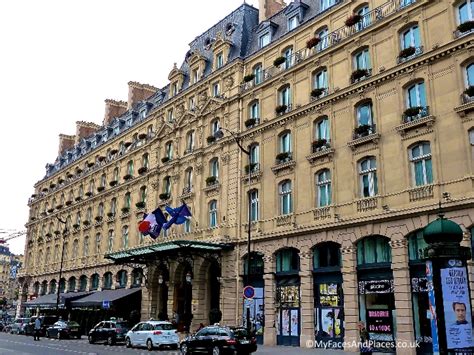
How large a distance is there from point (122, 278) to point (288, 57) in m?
27.0

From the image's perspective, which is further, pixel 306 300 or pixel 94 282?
pixel 94 282

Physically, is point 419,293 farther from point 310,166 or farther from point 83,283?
point 83,283

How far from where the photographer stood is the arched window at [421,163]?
2481 cm

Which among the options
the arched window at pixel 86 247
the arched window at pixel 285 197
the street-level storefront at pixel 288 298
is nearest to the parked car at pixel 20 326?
the arched window at pixel 86 247

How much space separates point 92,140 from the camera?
2564 inches

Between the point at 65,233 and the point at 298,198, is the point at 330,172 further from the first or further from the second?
the point at 65,233

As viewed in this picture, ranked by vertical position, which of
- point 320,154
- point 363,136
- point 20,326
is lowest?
point 20,326

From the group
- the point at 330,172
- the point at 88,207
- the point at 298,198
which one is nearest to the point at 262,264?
the point at 298,198

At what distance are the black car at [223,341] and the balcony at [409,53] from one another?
16330mm

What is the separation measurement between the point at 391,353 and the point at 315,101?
1513 centimetres

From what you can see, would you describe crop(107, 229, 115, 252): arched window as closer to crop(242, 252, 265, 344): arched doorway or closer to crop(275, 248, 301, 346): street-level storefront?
crop(242, 252, 265, 344): arched doorway

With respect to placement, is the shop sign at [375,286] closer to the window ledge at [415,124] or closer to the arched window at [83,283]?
the window ledge at [415,124]

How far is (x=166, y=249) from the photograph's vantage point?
1419 inches

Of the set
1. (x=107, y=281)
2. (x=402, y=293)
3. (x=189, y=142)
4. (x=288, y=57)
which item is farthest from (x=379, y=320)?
(x=107, y=281)
